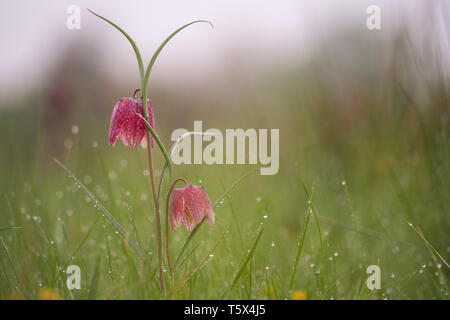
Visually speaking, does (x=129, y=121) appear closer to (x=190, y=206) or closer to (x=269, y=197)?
(x=190, y=206)

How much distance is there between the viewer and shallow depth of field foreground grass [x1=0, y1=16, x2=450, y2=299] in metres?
1.04

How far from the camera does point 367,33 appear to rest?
2201 mm

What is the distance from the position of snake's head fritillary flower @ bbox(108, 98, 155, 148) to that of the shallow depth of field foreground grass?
0.14 meters

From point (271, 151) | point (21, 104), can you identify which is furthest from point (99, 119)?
point (271, 151)

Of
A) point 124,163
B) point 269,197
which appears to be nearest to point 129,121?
point 269,197

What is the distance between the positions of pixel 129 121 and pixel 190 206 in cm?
21

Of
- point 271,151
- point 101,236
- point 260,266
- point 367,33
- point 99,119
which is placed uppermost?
point 367,33

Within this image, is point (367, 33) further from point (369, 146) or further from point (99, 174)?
point (99, 174)

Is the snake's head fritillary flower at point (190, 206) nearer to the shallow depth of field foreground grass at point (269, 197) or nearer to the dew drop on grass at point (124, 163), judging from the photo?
the shallow depth of field foreground grass at point (269, 197)

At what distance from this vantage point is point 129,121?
3.04 feet

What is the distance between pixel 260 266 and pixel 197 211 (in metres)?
0.56

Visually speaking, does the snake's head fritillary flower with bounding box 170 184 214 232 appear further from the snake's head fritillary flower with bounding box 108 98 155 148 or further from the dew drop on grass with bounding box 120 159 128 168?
the dew drop on grass with bounding box 120 159 128 168

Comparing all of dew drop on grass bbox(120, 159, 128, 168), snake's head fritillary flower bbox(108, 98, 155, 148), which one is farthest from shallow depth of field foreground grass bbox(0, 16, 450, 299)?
snake's head fritillary flower bbox(108, 98, 155, 148)
